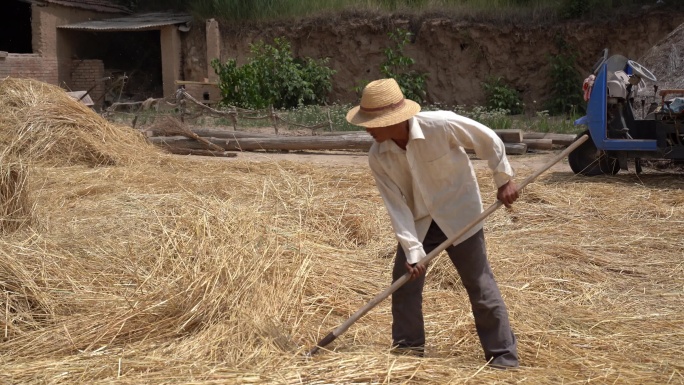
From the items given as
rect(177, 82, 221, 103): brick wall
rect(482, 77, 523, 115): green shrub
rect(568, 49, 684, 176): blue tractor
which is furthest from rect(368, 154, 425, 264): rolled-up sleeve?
rect(177, 82, 221, 103): brick wall

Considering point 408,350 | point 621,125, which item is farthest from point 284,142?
point 408,350

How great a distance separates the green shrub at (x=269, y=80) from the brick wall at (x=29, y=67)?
11.5ft

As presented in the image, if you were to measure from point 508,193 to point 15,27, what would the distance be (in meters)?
20.7

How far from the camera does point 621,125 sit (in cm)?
863

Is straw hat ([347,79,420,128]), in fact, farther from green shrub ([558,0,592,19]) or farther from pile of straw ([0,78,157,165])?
green shrub ([558,0,592,19])

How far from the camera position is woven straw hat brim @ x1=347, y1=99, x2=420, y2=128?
3316 millimetres

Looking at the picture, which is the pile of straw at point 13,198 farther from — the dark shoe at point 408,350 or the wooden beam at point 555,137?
the wooden beam at point 555,137

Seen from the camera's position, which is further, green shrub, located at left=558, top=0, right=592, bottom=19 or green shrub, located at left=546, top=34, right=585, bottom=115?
green shrub, located at left=558, top=0, right=592, bottom=19

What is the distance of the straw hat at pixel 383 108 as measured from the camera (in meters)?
3.33

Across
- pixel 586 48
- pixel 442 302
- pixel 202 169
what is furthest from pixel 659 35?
pixel 442 302

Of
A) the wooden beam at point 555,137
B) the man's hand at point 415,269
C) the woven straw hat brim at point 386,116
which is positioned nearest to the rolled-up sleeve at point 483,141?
the woven straw hat brim at point 386,116

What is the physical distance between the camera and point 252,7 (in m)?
19.1

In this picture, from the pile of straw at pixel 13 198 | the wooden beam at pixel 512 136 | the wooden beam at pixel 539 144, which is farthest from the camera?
the wooden beam at pixel 539 144

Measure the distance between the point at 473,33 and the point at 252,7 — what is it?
5.05 m
